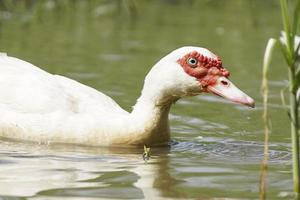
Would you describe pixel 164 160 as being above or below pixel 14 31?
below

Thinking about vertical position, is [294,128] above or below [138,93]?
below

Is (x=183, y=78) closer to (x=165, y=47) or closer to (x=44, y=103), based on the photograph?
(x=44, y=103)

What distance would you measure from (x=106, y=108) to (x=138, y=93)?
2174 mm

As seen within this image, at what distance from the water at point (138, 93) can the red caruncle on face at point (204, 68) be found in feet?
1.92

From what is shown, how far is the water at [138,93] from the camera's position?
617 centimetres

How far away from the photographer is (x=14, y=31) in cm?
1390

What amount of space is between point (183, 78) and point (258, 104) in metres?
2.39

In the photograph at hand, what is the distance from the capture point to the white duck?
7609 millimetres

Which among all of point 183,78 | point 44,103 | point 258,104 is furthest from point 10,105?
point 258,104

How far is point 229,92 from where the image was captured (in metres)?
7.44

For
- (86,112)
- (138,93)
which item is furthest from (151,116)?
(138,93)

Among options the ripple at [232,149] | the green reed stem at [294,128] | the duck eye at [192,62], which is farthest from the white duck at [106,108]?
the green reed stem at [294,128]

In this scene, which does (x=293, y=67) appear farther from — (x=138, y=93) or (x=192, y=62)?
(x=138, y=93)

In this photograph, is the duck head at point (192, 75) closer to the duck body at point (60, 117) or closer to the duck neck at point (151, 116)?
the duck neck at point (151, 116)
